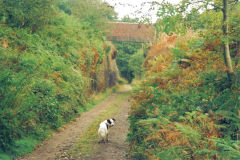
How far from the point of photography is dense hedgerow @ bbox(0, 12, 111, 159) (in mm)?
6434

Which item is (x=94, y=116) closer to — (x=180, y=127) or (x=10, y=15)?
(x=10, y=15)

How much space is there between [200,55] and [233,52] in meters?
0.93

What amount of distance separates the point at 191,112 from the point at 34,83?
18.7 ft

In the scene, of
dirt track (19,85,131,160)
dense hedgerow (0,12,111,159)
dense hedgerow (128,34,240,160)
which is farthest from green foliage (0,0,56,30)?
dense hedgerow (128,34,240,160)

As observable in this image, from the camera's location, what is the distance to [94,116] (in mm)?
13852

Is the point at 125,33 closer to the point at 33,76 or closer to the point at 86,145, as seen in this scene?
the point at 33,76

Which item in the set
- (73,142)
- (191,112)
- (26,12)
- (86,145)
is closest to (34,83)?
(73,142)

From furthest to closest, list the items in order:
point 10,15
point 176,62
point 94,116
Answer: point 94,116 < point 10,15 < point 176,62

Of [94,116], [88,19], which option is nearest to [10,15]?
[94,116]

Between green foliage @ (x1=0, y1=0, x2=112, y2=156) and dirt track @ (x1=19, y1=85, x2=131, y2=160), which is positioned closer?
green foliage @ (x1=0, y1=0, x2=112, y2=156)

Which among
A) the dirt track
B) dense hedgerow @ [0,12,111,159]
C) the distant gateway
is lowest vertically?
the dirt track

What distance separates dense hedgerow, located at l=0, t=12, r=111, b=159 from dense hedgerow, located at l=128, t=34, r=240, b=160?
3.36m

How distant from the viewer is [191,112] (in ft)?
18.1

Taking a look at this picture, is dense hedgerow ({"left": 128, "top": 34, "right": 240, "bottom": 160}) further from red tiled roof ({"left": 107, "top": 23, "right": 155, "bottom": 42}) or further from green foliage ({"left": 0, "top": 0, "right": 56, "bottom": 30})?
red tiled roof ({"left": 107, "top": 23, "right": 155, "bottom": 42})
